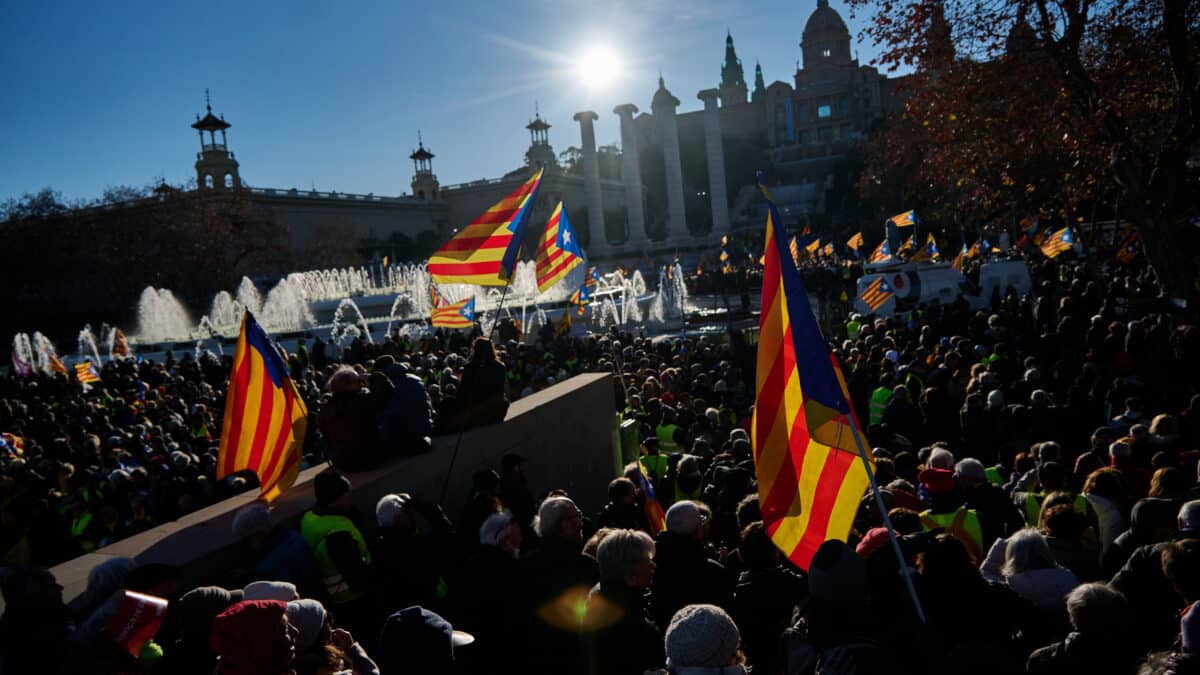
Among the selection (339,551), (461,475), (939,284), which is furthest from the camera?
(939,284)

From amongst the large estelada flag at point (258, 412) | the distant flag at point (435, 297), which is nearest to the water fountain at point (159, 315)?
the distant flag at point (435, 297)

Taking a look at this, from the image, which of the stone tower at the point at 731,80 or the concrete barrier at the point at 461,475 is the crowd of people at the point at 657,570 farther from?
the stone tower at the point at 731,80

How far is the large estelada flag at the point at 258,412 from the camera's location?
5.20m

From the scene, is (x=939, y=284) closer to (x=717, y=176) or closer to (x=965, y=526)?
(x=965, y=526)

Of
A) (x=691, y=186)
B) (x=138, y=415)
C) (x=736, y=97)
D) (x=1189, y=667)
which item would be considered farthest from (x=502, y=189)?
(x=1189, y=667)

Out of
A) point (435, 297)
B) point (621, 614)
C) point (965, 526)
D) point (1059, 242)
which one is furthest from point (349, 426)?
point (435, 297)

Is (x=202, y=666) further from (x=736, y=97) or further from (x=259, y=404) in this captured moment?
(x=736, y=97)

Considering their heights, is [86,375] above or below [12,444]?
above

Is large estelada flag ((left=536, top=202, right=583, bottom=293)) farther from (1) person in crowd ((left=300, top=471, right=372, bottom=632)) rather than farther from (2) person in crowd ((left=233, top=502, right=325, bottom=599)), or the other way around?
(2) person in crowd ((left=233, top=502, right=325, bottom=599))

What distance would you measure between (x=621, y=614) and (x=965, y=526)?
2.40 m

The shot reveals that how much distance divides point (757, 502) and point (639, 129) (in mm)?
93792

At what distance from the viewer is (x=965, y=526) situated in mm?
4453

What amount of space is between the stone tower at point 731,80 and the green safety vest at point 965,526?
9917cm

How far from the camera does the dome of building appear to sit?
9506cm
